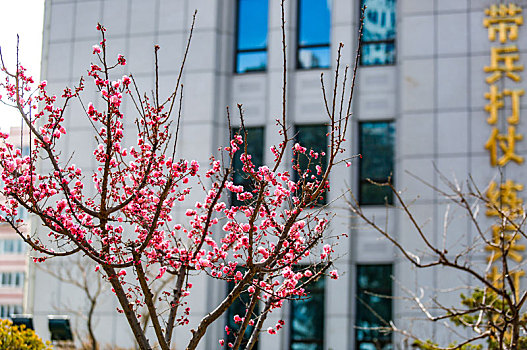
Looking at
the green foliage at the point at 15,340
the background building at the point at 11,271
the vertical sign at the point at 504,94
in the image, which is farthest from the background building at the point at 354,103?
the background building at the point at 11,271

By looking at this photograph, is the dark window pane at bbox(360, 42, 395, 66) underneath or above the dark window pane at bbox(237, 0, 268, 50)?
underneath

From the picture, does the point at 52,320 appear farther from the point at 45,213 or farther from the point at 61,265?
the point at 45,213

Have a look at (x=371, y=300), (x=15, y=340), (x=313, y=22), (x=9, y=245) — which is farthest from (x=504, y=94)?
(x=9, y=245)

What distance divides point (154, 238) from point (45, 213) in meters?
1.14

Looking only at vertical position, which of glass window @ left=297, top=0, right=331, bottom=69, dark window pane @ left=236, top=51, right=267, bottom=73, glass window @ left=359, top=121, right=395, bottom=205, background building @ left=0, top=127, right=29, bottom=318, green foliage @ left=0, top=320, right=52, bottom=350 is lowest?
background building @ left=0, top=127, right=29, bottom=318

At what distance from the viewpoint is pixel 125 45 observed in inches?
774

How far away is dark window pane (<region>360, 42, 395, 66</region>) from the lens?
18.3 m

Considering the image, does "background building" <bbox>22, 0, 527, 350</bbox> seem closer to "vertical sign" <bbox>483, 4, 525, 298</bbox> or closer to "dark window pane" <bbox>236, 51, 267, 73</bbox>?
"dark window pane" <bbox>236, 51, 267, 73</bbox>

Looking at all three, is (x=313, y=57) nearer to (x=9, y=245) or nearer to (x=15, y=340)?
(x=15, y=340)

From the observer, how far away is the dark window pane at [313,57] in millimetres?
18766

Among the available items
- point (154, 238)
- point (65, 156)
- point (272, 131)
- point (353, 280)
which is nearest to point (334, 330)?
point (353, 280)

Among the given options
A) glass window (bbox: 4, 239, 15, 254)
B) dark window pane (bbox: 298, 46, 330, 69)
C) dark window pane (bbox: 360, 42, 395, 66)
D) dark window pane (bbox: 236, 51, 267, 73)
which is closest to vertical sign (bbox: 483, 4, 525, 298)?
dark window pane (bbox: 360, 42, 395, 66)

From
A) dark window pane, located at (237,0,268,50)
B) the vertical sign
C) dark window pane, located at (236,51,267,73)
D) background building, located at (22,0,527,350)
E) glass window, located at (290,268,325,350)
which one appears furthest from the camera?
dark window pane, located at (237,0,268,50)

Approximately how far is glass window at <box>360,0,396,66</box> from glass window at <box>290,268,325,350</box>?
494cm
